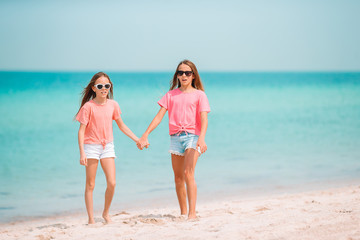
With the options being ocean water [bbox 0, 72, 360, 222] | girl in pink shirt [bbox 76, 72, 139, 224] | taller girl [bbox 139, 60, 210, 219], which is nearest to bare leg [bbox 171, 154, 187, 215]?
taller girl [bbox 139, 60, 210, 219]

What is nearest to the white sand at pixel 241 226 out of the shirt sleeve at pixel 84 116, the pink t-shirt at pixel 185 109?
the pink t-shirt at pixel 185 109

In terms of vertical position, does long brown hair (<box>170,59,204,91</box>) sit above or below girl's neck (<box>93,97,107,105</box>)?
above

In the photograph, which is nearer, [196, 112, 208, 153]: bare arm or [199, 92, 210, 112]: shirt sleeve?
[196, 112, 208, 153]: bare arm

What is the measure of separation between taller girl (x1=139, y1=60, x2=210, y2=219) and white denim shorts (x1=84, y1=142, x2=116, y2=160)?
1.33ft

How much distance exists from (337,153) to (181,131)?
7707 mm

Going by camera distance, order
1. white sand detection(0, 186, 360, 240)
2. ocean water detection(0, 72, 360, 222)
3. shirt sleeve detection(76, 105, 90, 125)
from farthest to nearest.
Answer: ocean water detection(0, 72, 360, 222)
shirt sleeve detection(76, 105, 90, 125)
white sand detection(0, 186, 360, 240)

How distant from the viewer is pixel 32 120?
21.8 m

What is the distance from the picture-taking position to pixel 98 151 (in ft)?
17.3

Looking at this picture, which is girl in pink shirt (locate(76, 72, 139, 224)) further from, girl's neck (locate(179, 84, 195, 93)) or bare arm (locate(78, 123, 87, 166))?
girl's neck (locate(179, 84, 195, 93))

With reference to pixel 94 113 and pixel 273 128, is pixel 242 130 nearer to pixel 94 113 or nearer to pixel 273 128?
pixel 273 128

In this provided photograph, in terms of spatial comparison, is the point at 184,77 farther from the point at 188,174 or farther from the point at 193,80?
the point at 188,174

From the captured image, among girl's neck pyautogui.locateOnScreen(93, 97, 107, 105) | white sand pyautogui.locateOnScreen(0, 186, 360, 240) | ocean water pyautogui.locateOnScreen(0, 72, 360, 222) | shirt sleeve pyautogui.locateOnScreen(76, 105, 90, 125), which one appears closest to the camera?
white sand pyautogui.locateOnScreen(0, 186, 360, 240)

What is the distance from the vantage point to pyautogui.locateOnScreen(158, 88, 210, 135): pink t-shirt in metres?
5.38

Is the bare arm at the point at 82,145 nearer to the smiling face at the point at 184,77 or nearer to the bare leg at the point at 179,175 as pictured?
the bare leg at the point at 179,175
